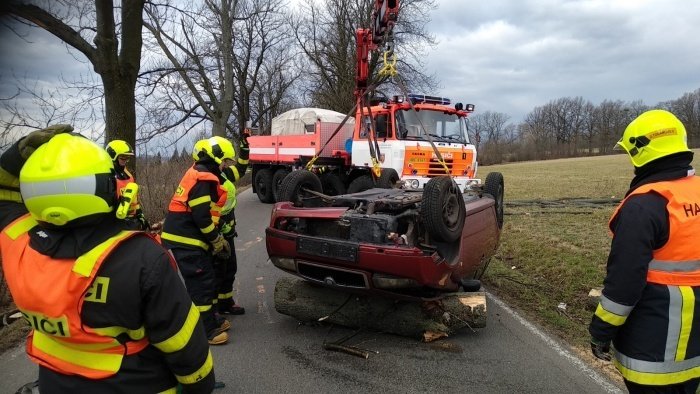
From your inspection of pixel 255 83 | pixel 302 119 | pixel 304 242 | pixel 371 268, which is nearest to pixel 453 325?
pixel 371 268

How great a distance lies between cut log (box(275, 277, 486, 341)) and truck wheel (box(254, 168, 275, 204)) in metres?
11.8

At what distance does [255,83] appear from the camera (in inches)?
1510

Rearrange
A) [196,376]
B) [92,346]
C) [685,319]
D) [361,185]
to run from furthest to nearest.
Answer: [361,185]
[685,319]
[196,376]
[92,346]

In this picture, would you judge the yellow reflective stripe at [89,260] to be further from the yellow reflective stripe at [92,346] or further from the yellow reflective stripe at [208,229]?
the yellow reflective stripe at [208,229]

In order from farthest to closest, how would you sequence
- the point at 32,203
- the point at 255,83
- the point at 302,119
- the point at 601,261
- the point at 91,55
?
the point at 255,83, the point at 302,119, the point at 91,55, the point at 601,261, the point at 32,203

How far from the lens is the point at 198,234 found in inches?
173

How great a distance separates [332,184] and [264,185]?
16.5 feet

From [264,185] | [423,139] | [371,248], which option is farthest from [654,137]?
[264,185]

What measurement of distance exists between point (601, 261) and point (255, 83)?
3456cm

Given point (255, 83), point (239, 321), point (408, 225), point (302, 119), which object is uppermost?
point (255, 83)

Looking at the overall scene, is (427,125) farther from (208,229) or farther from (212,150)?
(208,229)

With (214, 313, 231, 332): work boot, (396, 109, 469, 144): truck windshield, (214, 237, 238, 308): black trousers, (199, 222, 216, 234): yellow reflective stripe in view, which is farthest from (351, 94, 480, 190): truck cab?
(199, 222, 216, 234): yellow reflective stripe

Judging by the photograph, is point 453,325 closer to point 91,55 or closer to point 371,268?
point 371,268

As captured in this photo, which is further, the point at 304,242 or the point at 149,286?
the point at 304,242
